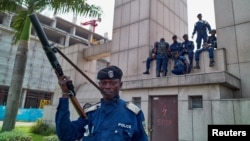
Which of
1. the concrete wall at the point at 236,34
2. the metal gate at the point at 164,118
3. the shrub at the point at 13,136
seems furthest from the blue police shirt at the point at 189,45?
the shrub at the point at 13,136

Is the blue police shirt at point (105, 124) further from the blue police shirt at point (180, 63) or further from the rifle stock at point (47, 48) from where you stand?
the blue police shirt at point (180, 63)

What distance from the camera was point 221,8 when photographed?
8.05 m

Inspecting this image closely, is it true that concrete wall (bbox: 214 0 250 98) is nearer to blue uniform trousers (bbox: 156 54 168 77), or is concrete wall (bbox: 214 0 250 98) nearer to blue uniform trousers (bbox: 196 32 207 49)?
blue uniform trousers (bbox: 196 32 207 49)

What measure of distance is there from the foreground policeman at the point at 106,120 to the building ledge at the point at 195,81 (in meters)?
4.90

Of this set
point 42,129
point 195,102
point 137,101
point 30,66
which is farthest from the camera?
point 30,66

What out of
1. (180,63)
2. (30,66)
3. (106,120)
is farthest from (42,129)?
(30,66)

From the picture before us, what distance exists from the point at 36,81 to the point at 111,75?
37635mm

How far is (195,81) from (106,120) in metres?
5.25

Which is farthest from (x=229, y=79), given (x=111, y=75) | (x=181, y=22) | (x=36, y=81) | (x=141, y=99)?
(x=36, y=81)

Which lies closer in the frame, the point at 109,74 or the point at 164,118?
the point at 109,74

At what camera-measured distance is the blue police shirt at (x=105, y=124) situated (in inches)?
71.7

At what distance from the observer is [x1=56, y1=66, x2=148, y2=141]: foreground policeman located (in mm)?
1829

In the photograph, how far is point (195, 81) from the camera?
6.54 m

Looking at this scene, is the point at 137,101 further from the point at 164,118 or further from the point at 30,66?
the point at 30,66
